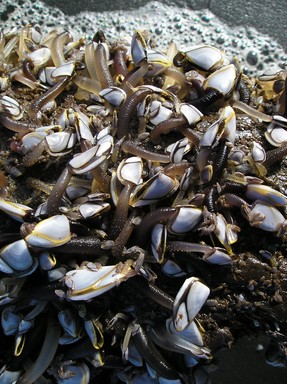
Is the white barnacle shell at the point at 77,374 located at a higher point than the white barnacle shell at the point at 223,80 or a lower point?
lower

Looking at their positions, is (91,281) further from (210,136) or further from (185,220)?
(210,136)

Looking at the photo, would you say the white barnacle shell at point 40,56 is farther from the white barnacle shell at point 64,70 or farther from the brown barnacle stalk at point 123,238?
the brown barnacle stalk at point 123,238

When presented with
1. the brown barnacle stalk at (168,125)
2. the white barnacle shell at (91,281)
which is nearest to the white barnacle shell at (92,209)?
the white barnacle shell at (91,281)

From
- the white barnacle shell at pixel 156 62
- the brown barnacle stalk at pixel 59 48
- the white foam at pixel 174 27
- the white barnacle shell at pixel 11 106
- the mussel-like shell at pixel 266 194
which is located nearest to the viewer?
the mussel-like shell at pixel 266 194

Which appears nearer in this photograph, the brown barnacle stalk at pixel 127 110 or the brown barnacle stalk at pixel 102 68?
the brown barnacle stalk at pixel 127 110

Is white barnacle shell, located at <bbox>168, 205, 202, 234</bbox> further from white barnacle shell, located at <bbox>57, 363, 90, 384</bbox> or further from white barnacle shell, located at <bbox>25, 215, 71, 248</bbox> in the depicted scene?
white barnacle shell, located at <bbox>57, 363, 90, 384</bbox>

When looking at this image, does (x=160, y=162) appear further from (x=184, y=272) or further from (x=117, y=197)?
(x=184, y=272)

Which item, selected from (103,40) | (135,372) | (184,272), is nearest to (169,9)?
(103,40)
